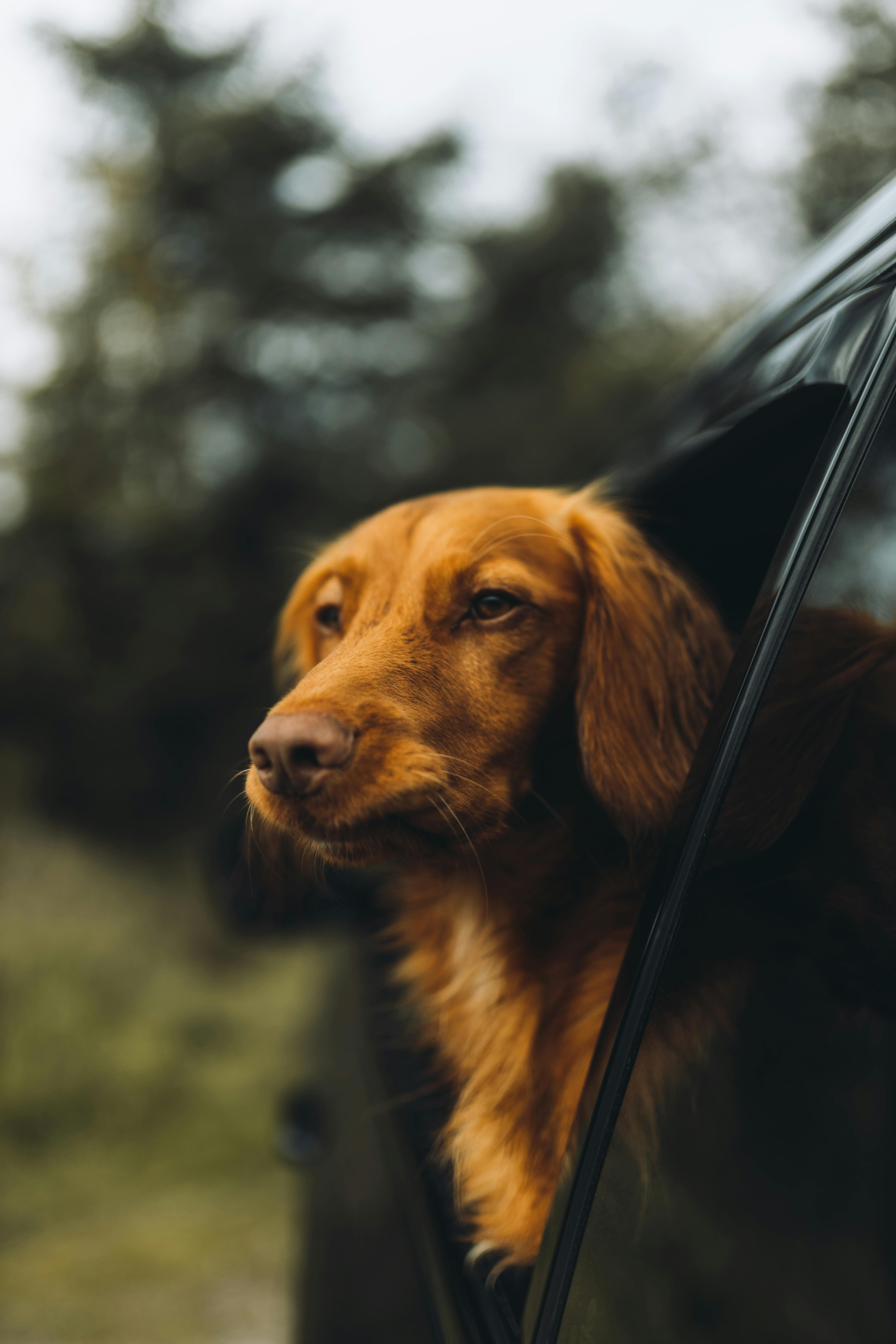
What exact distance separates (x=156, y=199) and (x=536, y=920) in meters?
5.81

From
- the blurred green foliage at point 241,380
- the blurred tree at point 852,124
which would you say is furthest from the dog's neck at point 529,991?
the blurred green foliage at point 241,380

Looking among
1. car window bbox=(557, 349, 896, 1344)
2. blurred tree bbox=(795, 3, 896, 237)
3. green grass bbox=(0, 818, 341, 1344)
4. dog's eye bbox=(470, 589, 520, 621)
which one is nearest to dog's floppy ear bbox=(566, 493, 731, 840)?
dog's eye bbox=(470, 589, 520, 621)

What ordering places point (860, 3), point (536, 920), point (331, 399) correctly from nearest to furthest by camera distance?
point (536, 920), point (860, 3), point (331, 399)

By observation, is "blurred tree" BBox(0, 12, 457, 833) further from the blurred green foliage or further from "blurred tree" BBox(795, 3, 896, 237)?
"blurred tree" BBox(795, 3, 896, 237)

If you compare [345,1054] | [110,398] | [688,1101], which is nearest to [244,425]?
[110,398]

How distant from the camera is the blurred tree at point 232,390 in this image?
16.0ft

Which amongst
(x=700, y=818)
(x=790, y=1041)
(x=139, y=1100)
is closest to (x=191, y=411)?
(x=139, y=1100)

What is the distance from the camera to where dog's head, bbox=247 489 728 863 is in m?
0.90

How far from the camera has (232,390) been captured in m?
5.34

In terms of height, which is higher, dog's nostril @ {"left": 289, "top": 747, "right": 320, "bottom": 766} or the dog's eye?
dog's nostril @ {"left": 289, "top": 747, "right": 320, "bottom": 766}

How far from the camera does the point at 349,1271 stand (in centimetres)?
139

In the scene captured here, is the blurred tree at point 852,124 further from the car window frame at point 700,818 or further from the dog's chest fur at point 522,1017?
the dog's chest fur at point 522,1017

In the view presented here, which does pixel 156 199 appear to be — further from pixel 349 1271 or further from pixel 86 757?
pixel 349 1271

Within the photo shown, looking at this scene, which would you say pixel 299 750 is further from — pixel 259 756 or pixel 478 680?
pixel 478 680
